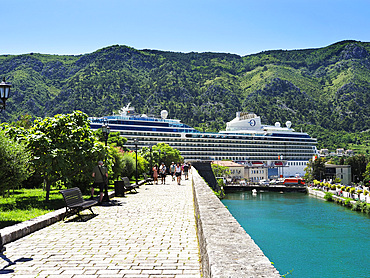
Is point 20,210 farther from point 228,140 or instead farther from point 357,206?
point 228,140

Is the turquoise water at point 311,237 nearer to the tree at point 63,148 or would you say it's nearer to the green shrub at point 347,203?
the green shrub at point 347,203

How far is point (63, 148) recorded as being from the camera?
1259cm

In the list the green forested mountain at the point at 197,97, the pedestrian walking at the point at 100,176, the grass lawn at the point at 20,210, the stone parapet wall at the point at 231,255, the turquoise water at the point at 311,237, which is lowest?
the turquoise water at the point at 311,237

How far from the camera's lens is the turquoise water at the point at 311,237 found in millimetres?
21500

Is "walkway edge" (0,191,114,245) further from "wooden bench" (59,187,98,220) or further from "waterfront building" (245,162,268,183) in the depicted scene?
"waterfront building" (245,162,268,183)

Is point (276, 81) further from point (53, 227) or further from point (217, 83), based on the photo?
point (53, 227)

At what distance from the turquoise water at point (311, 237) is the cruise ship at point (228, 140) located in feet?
128

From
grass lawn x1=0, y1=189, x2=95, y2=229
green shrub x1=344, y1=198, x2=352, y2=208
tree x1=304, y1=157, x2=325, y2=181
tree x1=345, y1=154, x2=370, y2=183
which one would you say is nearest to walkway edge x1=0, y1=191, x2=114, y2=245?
grass lawn x1=0, y1=189, x2=95, y2=229

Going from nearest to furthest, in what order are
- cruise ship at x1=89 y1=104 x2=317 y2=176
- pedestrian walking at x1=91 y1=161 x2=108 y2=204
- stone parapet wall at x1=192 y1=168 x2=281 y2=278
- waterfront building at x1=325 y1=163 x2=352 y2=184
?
1. stone parapet wall at x1=192 y1=168 x2=281 y2=278
2. pedestrian walking at x1=91 y1=161 x2=108 y2=204
3. cruise ship at x1=89 y1=104 x2=317 y2=176
4. waterfront building at x1=325 y1=163 x2=352 y2=184

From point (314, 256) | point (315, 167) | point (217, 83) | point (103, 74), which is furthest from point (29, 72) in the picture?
point (314, 256)

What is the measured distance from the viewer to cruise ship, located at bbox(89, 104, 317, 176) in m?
82.3

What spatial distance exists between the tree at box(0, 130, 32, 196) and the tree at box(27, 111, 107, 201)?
2.60 meters

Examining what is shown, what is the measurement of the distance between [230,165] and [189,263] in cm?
8313

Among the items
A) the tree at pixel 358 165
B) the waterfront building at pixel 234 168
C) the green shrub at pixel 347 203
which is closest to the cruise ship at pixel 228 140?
the waterfront building at pixel 234 168
